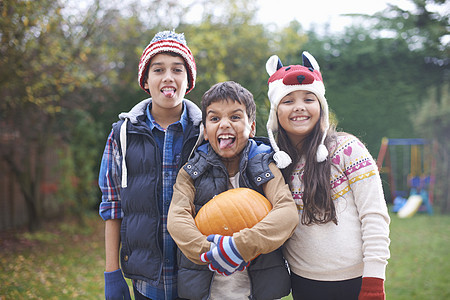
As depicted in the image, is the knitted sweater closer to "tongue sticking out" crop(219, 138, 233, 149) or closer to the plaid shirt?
"tongue sticking out" crop(219, 138, 233, 149)

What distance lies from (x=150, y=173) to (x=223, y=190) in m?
0.45

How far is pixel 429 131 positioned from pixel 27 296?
11.1 metres

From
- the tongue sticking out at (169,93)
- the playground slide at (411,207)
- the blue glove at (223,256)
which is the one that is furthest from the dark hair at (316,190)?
the playground slide at (411,207)

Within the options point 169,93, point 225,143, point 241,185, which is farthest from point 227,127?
point 169,93

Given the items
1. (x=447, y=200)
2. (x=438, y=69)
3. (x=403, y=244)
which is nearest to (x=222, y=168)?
(x=403, y=244)

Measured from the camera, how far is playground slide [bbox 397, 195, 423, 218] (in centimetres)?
1076

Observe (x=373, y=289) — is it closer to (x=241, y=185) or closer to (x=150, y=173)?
(x=241, y=185)

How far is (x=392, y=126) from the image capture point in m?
12.5

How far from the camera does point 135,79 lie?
394 inches

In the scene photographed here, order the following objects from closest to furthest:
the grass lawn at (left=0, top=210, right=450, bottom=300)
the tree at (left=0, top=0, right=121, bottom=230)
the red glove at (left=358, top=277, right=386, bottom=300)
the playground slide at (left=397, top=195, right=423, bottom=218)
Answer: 1. the red glove at (left=358, top=277, right=386, bottom=300)
2. the grass lawn at (left=0, top=210, right=450, bottom=300)
3. the tree at (left=0, top=0, right=121, bottom=230)
4. the playground slide at (left=397, top=195, right=423, bottom=218)

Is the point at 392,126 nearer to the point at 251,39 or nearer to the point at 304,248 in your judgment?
the point at 251,39

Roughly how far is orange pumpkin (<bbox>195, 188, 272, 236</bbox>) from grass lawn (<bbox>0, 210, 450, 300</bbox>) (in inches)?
A: 158

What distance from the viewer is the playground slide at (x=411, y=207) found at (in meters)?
10.8

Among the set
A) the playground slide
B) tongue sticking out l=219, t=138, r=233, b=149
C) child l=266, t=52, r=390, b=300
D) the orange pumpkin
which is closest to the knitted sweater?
child l=266, t=52, r=390, b=300
